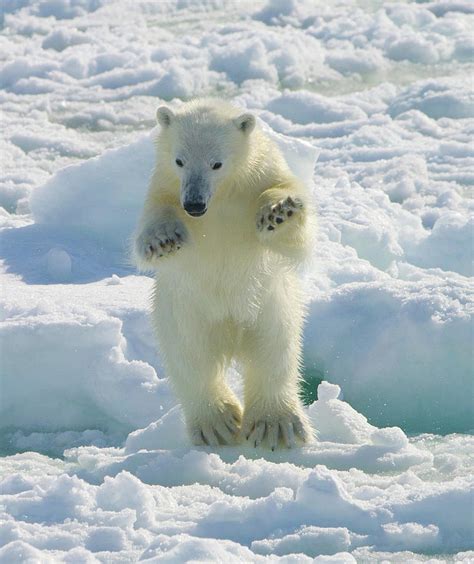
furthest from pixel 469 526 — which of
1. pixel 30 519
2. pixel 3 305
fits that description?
pixel 3 305

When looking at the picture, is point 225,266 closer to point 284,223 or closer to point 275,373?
point 284,223

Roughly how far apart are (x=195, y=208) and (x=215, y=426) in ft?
2.81

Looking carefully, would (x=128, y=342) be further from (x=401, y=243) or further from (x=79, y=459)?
(x=401, y=243)

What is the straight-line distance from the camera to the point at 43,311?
466cm

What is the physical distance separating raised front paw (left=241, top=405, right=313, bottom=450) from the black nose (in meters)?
0.82

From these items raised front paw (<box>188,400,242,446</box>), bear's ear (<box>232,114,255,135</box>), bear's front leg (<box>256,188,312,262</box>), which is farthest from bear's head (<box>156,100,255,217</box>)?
raised front paw (<box>188,400,242,446</box>)

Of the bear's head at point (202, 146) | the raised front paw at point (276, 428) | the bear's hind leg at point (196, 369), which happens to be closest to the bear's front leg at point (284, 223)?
the bear's head at point (202, 146)

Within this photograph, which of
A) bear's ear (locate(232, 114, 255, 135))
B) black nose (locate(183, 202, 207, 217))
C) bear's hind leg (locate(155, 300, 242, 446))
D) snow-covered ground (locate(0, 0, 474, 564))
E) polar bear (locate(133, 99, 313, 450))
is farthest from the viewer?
bear's hind leg (locate(155, 300, 242, 446))

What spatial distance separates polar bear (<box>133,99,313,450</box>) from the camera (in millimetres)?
3721

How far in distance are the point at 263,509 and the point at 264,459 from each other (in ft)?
2.51

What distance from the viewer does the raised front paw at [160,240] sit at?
365cm

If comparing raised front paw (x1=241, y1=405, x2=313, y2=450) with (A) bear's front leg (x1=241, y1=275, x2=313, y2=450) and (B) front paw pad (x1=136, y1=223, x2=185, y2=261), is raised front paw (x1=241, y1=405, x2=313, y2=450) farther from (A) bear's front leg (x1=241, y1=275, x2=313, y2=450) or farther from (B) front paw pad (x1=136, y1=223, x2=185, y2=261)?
(B) front paw pad (x1=136, y1=223, x2=185, y2=261)

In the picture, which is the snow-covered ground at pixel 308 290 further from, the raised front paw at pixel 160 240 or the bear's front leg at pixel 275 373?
the raised front paw at pixel 160 240

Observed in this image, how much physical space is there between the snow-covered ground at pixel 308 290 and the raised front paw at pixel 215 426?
66 millimetres
